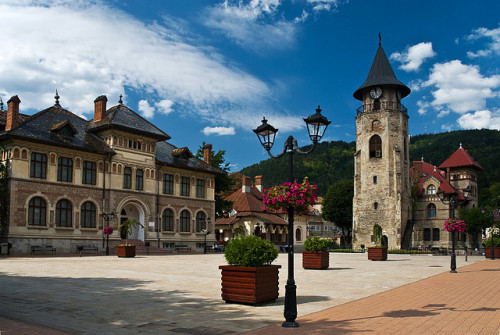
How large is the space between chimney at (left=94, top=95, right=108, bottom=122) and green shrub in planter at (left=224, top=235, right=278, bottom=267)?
33527 mm

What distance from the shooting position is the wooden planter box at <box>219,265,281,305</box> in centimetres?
1041

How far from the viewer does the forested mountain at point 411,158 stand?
96800 mm

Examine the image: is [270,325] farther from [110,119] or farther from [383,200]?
[383,200]

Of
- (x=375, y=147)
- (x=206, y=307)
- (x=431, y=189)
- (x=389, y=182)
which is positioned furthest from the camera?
(x=431, y=189)

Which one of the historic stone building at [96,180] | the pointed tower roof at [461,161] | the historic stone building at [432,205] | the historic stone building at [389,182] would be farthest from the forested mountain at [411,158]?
the historic stone building at [96,180]

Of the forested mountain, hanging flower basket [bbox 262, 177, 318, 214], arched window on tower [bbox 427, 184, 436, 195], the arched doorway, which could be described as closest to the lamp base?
hanging flower basket [bbox 262, 177, 318, 214]

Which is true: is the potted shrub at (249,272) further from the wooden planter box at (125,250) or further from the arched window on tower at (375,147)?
the arched window on tower at (375,147)

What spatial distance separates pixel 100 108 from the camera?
4153 cm

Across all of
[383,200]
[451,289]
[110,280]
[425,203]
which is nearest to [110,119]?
[110,280]

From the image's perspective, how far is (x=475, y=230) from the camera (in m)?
61.8

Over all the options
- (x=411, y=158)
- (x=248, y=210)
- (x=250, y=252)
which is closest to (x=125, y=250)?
(x=250, y=252)

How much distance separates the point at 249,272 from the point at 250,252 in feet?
1.46

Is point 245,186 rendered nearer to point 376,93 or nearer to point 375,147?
point 375,147

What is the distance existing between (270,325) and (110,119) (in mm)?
34654
